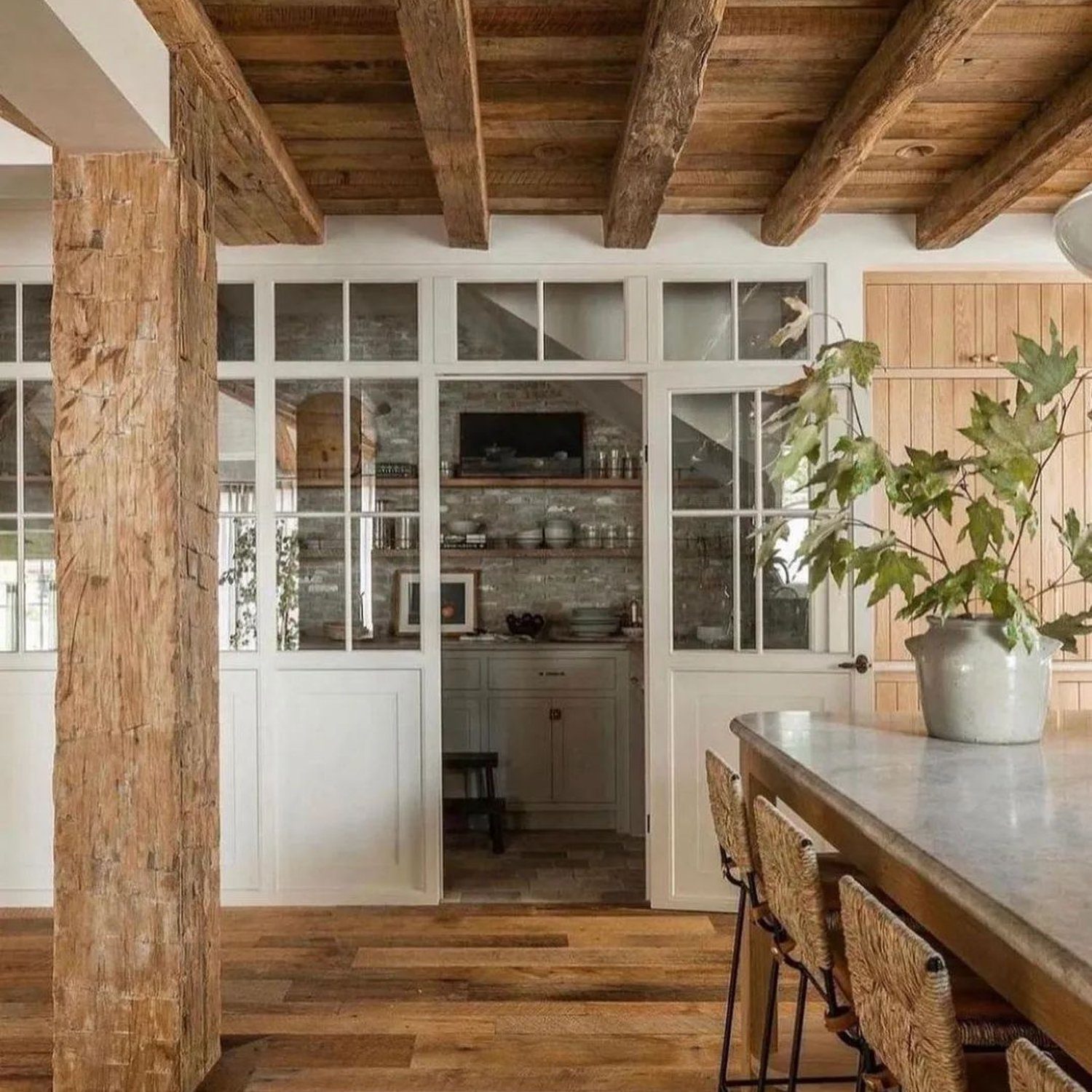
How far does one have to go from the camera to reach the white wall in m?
4.04

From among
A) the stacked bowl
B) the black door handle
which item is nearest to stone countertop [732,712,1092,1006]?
the black door handle

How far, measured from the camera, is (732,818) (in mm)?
2264

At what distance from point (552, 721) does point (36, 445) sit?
2.77 m

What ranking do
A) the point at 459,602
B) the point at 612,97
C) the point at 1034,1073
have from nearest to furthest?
1. the point at 1034,1073
2. the point at 612,97
3. the point at 459,602

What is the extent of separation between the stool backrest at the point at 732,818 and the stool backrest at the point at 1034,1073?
1.13 meters

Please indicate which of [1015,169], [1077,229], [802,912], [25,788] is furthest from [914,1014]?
[25,788]

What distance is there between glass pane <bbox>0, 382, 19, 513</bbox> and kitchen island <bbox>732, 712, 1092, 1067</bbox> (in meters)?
3.01

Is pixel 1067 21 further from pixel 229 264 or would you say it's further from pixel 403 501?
pixel 229 264

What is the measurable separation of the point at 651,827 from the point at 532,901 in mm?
557

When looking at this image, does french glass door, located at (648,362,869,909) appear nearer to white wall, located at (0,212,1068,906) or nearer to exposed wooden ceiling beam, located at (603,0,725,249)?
white wall, located at (0,212,1068,906)

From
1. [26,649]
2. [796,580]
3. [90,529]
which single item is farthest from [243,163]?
[796,580]

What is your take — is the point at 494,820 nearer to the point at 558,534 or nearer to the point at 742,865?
the point at 558,534

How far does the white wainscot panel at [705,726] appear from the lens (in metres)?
4.04

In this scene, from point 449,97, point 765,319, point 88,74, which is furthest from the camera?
point 765,319
